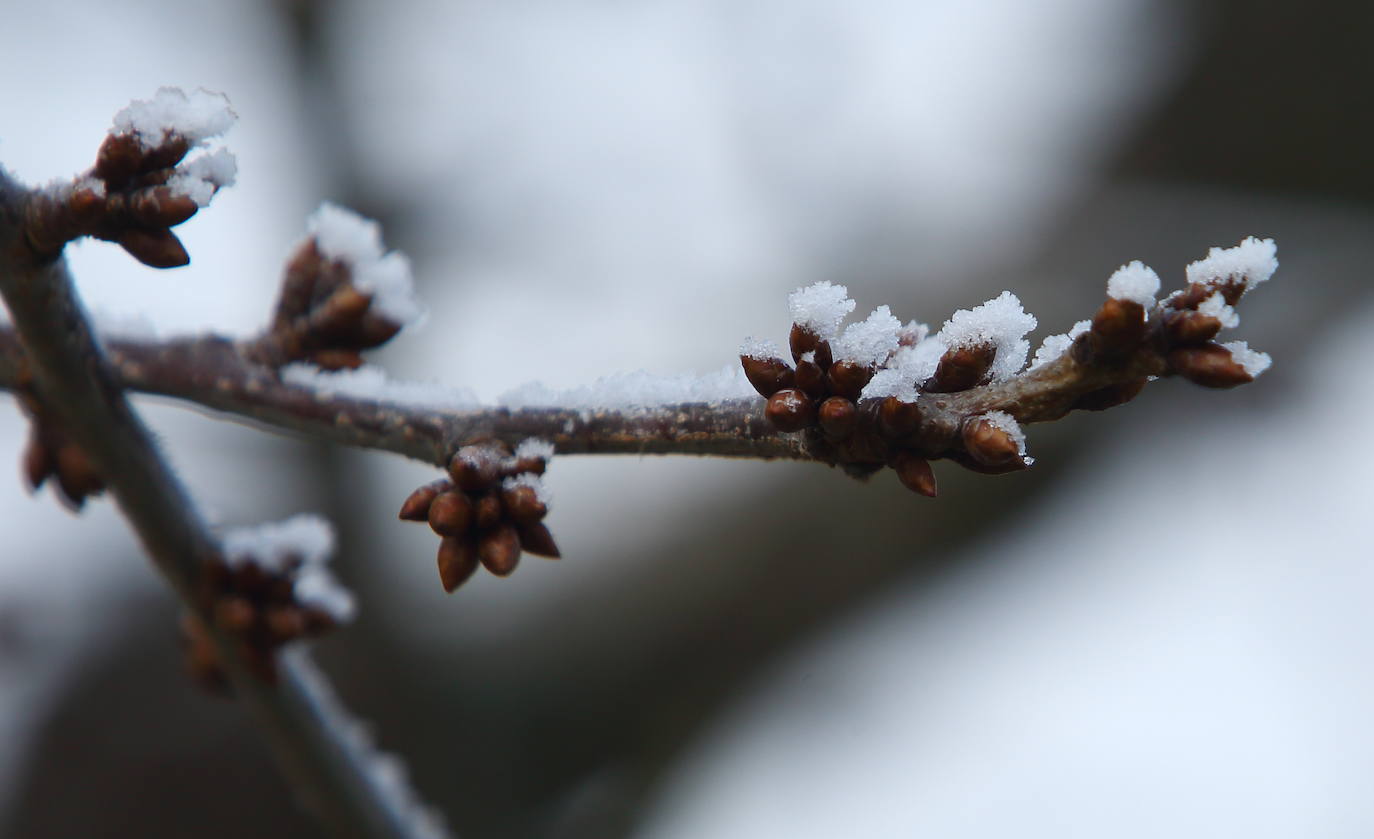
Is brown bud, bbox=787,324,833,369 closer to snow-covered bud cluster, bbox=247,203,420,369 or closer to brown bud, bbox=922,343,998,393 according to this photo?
brown bud, bbox=922,343,998,393

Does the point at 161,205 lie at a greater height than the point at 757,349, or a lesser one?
greater

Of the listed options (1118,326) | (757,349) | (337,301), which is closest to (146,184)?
(337,301)

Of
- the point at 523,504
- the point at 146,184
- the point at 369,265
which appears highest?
the point at 369,265

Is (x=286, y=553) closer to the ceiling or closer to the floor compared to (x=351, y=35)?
closer to the floor

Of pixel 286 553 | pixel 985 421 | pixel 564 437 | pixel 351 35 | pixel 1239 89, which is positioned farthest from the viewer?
pixel 351 35

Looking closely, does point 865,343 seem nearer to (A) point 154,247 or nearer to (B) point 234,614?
(A) point 154,247

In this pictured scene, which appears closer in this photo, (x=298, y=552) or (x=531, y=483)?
(x=531, y=483)

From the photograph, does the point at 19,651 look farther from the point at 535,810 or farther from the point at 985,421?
the point at 985,421

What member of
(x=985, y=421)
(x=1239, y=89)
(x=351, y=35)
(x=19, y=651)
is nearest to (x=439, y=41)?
(x=351, y=35)

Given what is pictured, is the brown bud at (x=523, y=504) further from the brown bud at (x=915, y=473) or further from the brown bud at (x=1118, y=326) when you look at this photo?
the brown bud at (x=1118, y=326)
